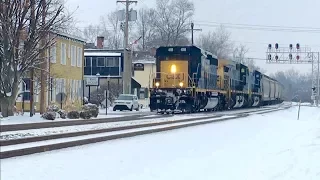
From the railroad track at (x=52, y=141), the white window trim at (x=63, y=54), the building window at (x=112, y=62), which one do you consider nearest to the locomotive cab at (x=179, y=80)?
the white window trim at (x=63, y=54)

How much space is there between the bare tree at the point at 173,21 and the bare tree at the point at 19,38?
65.9 m

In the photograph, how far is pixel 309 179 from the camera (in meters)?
10.2

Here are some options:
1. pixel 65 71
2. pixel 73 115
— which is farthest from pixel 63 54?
pixel 73 115

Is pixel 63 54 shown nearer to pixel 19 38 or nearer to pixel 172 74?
pixel 172 74

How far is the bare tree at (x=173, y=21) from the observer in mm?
90688

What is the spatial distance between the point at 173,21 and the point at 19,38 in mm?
70457

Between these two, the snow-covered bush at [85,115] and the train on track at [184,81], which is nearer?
the snow-covered bush at [85,115]

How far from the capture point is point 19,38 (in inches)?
895

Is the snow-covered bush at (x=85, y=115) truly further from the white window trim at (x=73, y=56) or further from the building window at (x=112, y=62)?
the building window at (x=112, y=62)

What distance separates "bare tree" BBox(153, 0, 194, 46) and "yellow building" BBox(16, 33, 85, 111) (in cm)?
4624

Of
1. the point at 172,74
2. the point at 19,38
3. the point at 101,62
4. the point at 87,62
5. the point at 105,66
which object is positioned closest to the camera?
the point at 19,38

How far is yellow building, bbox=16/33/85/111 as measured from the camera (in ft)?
121

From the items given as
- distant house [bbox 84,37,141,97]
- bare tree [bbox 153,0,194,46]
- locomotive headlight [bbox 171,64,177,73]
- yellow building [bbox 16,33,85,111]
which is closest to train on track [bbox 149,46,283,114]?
locomotive headlight [bbox 171,64,177,73]

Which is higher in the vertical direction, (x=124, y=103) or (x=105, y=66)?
(x=105, y=66)
